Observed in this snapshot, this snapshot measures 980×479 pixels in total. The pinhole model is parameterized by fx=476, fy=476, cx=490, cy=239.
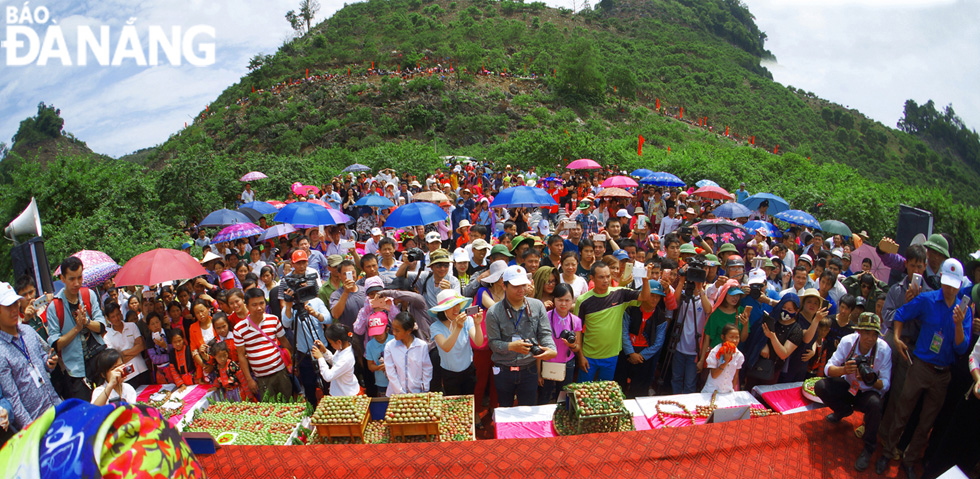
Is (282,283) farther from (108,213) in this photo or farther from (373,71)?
(373,71)

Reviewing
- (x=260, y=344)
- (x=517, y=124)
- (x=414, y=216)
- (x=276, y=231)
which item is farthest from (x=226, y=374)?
(x=517, y=124)

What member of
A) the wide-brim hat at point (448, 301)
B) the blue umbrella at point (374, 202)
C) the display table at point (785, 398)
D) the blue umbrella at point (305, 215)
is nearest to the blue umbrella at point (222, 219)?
the blue umbrella at point (305, 215)

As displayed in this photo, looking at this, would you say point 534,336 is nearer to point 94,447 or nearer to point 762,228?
point 94,447

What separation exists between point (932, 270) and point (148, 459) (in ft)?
20.5

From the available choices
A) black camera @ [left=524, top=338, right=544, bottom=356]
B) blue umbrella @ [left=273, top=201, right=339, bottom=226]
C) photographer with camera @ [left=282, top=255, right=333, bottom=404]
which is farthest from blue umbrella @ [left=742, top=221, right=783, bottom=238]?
blue umbrella @ [left=273, top=201, right=339, bottom=226]

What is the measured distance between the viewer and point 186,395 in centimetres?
512

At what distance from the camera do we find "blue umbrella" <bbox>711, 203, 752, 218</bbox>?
9.76 m

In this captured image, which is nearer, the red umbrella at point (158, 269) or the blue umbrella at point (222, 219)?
the red umbrella at point (158, 269)

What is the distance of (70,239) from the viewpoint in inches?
344

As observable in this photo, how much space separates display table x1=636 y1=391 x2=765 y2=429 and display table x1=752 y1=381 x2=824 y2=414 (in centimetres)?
12

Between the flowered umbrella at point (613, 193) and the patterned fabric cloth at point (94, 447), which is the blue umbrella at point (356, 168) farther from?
the patterned fabric cloth at point (94, 447)

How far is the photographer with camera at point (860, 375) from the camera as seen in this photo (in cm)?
368

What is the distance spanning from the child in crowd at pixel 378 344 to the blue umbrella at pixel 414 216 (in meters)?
3.18

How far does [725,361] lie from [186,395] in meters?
5.62
